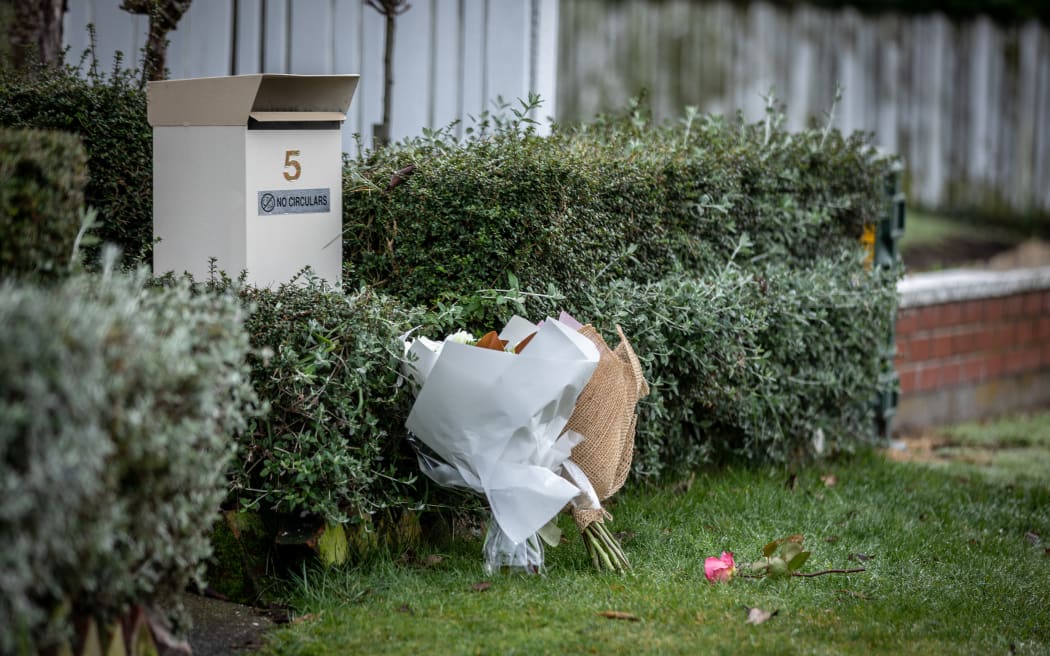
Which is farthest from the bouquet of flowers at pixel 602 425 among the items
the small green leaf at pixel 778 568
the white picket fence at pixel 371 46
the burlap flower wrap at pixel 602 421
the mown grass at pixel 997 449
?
the mown grass at pixel 997 449

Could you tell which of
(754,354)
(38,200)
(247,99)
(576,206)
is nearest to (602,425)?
(576,206)

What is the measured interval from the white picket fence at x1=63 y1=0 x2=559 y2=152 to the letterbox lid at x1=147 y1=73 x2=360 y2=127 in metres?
1.46

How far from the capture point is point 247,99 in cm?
358

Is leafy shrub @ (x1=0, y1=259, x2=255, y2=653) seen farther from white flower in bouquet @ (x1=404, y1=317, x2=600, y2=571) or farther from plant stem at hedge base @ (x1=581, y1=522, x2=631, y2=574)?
plant stem at hedge base @ (x1=581, y1=522, x2=631, y2=574)

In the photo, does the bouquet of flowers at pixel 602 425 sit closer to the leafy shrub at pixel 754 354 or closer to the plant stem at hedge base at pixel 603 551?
the plant stem at hedge base at pixel 603 551

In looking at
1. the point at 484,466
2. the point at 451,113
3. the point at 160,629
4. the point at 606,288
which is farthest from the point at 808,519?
the point at 451,113

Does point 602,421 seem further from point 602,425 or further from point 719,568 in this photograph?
point 719,568

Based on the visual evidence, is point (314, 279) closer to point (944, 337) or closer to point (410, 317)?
point (410, 317)

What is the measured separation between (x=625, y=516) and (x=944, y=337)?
12.4 feet

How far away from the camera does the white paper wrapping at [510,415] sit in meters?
3.24

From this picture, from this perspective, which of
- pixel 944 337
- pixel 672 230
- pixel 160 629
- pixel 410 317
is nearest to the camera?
pixel 160 629

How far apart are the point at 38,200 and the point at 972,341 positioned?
6.31 m

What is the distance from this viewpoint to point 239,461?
3355mm

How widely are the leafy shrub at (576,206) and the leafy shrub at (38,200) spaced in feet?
4.97
